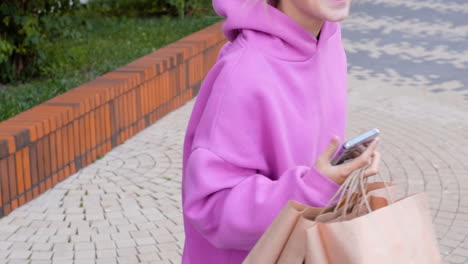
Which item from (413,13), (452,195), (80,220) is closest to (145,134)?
(80,220)

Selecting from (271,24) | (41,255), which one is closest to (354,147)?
(271,24)

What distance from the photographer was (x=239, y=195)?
165 cm

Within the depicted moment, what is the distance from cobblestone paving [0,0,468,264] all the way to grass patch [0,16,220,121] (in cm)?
80

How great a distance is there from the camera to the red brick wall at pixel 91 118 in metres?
5.21

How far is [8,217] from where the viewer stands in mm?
5082

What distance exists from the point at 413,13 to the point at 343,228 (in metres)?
12.0

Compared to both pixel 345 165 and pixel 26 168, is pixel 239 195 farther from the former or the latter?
pixel 26 168

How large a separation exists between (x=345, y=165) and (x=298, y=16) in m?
0.39

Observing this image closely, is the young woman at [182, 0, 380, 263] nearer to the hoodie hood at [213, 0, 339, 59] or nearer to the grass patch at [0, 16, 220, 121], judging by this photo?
the hoodie hood at [213, 0, 339, 59]

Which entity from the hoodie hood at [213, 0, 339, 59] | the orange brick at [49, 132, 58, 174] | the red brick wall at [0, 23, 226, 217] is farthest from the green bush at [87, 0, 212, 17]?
the hoodie hood at [213, 0, 339, 59]

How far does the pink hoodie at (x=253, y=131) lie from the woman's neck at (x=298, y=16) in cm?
2

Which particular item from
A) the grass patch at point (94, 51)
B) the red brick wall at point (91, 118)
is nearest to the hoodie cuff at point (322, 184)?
the red brick wall at point (91, 118)

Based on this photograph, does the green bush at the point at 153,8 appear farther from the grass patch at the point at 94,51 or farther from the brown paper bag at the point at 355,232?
the brown paper bag at the point at 355,232

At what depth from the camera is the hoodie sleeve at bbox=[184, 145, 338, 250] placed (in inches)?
63.8
